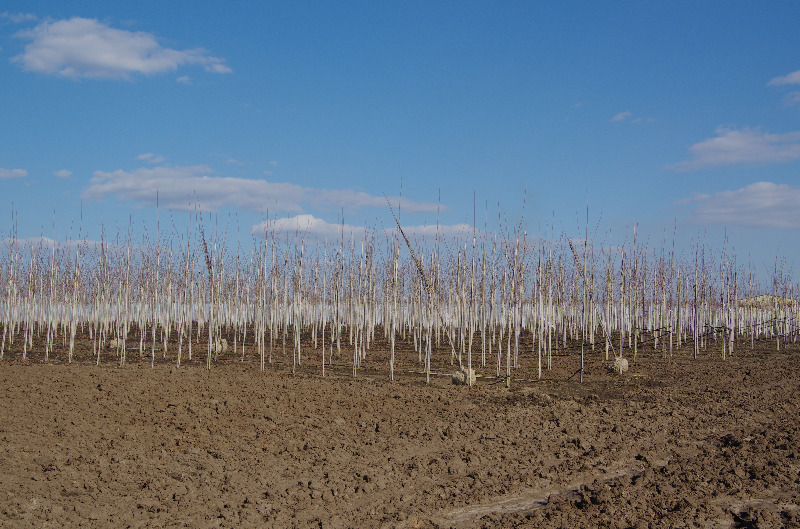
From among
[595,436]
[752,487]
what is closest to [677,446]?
[595,436]

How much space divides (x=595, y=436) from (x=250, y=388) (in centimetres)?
466

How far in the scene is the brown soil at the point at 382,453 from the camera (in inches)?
175

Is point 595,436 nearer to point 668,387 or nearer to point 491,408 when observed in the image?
point 491,408

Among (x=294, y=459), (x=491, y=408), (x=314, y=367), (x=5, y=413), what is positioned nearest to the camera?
(x=294, y=459)

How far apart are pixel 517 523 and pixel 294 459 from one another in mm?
2290

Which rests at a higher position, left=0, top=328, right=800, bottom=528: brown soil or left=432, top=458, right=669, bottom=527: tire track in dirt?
left=0, top=328, right=800, bottom=528: brown soil

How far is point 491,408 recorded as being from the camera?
775 centimetres

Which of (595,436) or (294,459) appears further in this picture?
(595,436)

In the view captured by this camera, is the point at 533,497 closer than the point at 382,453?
Yes

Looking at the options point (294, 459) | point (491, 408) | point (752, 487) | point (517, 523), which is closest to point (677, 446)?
point (752, 487)

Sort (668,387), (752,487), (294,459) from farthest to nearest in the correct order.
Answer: (668,387), (294,459), (752,487)

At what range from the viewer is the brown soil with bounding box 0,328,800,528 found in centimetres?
Result: 443

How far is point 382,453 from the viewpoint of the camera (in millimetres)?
5832

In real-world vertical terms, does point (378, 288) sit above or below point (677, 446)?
above
